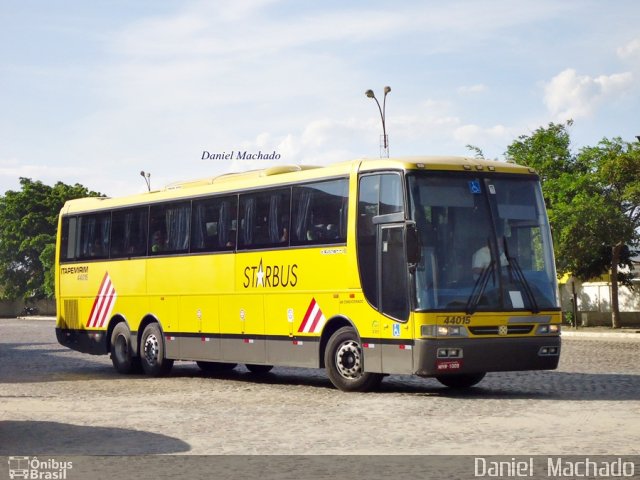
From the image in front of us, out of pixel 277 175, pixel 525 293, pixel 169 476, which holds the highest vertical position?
pixel 277 175

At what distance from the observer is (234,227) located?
2202cm

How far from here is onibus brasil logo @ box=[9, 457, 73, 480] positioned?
997cm

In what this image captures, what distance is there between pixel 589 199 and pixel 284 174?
30407mm

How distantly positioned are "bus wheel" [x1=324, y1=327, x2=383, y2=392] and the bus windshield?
167 cm

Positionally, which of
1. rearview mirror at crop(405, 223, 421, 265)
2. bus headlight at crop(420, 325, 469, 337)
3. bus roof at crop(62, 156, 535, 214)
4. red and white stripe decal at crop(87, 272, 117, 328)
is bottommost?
bus headlight at crop(420, 325, 469, 337)

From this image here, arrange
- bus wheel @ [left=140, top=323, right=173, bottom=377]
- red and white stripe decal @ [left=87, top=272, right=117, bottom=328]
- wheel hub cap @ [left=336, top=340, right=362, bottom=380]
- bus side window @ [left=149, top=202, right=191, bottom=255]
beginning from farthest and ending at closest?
red and white stripe decal @ [left=87, top=272, right=117, bottom=328] < bus wheel @ [left=140, top=323, right=173, bottom=377] < bus side window @ [left=149, top=202, right=191, bottom=255] < wheel hub cap @ [left=336, top=340, right=362, bottom=380]

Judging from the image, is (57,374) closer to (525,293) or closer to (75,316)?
(75,316)

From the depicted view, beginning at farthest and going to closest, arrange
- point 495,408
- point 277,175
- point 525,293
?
point 277,175 < point 525,293 < point 495,408

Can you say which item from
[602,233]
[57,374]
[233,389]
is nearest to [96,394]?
[233,389]

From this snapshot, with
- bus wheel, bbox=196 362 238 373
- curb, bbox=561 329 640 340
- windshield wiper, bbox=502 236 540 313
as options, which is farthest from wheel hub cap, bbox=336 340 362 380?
curb, bbox=561 329 640 340

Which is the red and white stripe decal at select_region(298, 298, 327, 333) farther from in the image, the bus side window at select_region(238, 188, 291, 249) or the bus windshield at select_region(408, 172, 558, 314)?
the bus windshield at select_region(408, 172, 558, 314)

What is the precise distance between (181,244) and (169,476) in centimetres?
1381

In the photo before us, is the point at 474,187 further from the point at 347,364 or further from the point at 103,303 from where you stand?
the point at 103,303

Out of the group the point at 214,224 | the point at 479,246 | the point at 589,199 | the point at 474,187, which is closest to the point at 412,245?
the point at 479,246
